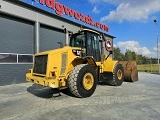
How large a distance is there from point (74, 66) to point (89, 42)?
1.72m

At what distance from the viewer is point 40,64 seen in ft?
29.2

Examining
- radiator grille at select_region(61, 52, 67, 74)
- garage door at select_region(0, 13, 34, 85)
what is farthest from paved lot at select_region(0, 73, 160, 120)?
garage door at select_region(0, 13, 34, 85)

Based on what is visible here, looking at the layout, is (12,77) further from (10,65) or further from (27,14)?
(27,14)

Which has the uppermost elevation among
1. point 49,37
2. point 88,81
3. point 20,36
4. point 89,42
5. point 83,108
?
point 49,37

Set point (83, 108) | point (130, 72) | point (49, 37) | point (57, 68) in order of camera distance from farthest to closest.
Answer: point (49, 37) → point (130, 72) → point (57, 68) → point (83, 108)

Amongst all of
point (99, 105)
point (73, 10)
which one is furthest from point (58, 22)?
point (99, 105)

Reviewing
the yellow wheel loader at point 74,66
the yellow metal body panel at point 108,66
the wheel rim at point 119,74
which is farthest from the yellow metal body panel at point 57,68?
the wheel rim at point 119,74

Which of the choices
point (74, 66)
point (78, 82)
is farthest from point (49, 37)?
point (78, 82)

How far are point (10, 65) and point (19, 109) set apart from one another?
7.40m

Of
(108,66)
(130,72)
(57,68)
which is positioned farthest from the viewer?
(130,72)

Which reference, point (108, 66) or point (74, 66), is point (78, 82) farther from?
point (108, 66)

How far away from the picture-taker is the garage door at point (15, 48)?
1345cm

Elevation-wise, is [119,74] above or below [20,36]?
below

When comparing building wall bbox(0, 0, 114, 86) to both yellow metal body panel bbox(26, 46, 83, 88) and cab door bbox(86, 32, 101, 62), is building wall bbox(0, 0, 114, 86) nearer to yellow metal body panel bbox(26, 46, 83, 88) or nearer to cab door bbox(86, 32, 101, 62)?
yellow metal body panel bbox(26, 46, 83, 88)
